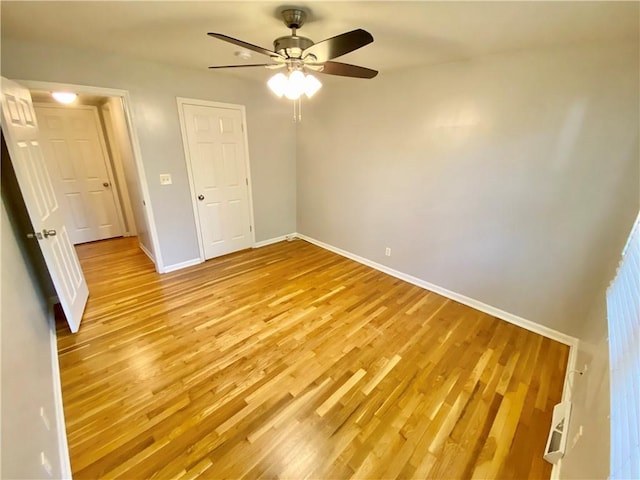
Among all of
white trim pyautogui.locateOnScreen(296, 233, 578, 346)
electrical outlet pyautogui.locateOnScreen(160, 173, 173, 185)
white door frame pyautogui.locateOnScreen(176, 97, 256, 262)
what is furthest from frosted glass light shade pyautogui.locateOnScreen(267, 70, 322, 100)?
white trim pyautogui.locateOnScreen(296, 233, 578, 346)

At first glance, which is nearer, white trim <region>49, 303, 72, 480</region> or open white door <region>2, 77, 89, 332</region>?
white trim <region>49, 303, 72, 480</region>

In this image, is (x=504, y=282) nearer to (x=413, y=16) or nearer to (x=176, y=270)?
(x=413, y=16)

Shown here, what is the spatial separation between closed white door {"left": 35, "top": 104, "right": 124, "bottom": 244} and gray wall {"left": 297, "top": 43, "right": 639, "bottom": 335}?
11.8ft

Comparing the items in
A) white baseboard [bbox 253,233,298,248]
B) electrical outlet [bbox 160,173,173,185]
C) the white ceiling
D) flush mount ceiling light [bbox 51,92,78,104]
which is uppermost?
the white ceiling

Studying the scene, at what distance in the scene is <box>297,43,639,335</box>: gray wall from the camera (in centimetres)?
198

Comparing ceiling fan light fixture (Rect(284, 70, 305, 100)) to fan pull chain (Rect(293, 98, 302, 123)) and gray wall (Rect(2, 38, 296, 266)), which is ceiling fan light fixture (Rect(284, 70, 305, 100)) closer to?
gray wall (Rect(2, 38, 296, 266))

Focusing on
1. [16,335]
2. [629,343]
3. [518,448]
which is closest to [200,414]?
[16,335]

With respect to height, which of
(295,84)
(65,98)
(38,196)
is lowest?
(38,196)

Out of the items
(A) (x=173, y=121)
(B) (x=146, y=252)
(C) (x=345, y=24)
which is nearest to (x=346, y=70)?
(C) (x=345, y=24)

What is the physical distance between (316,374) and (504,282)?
2.04 m

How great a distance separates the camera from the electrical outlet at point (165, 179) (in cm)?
318

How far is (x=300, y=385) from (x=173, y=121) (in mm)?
3089

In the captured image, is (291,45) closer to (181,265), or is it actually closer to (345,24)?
(345,24)

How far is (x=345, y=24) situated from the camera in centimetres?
179
